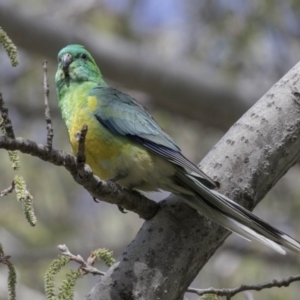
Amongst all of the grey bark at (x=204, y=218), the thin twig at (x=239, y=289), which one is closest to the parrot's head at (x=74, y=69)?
the grey bark at (x=204, y=218)

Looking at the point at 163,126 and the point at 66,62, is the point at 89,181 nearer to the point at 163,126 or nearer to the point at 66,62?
the point at 66,62

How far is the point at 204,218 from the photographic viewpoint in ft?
9.55

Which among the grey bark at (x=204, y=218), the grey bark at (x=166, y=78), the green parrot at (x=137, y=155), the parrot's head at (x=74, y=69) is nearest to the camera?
the grey bark at (x=204, y=218)

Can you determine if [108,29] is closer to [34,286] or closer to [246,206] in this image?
[34,286]

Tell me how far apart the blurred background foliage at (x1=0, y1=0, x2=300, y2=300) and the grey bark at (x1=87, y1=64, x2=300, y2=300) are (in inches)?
131

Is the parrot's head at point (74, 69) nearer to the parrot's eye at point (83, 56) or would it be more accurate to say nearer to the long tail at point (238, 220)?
the parrot's eye at point (83, 56)

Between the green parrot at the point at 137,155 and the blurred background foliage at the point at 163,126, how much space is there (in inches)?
110

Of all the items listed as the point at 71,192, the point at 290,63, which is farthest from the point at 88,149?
the point at 71,192

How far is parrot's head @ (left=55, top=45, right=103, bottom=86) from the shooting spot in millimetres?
4145

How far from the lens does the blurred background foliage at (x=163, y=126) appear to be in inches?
288

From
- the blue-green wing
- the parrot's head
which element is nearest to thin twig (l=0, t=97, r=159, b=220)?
the blue-green wing

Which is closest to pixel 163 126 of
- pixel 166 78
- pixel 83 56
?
pixel 166 78

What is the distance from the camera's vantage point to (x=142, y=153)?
3.42m

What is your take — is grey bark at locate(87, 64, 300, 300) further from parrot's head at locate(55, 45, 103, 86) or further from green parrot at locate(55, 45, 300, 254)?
parrot's head at locate(55, 45, 103, 86)
